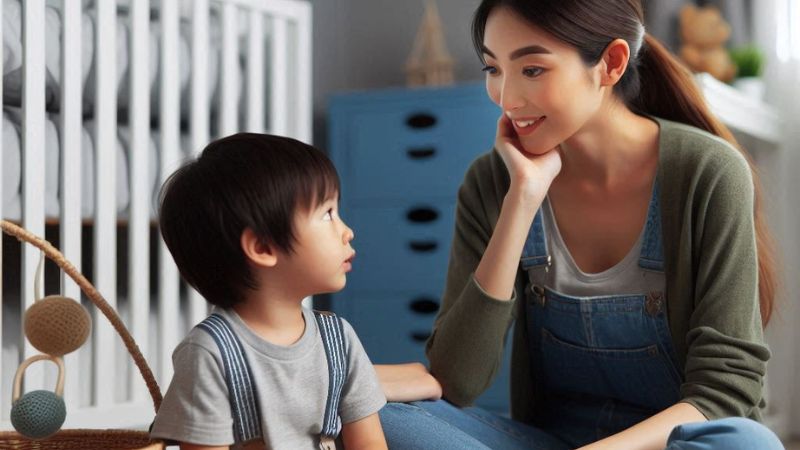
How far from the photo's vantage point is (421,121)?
9.27 ft

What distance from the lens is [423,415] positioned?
4.33 feet

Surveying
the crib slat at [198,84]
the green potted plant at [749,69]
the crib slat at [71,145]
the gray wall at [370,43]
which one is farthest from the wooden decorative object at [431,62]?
the crib slat at [71,145]

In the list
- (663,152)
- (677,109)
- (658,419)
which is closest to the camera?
(658,419)

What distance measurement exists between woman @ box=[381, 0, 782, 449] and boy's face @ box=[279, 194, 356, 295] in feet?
0.85

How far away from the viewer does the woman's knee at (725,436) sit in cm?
107

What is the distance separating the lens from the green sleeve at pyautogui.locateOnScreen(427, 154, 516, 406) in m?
1.39

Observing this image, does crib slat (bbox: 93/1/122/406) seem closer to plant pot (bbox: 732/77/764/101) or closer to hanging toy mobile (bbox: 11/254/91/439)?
hanging toy mobile (bbox: 11/254/91/439)

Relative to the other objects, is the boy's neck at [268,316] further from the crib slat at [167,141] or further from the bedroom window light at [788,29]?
the bedroom window light at [788,29]

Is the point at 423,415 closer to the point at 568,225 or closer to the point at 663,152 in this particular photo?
the point at 568,225

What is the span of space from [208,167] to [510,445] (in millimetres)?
569

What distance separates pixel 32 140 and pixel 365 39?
1727mm

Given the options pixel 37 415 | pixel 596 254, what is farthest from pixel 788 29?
pixel 37 415

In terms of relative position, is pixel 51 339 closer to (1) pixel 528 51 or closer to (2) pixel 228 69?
(1) pixel 528 51

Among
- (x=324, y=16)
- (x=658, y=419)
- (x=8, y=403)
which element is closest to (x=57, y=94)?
(x=8, y=403)
